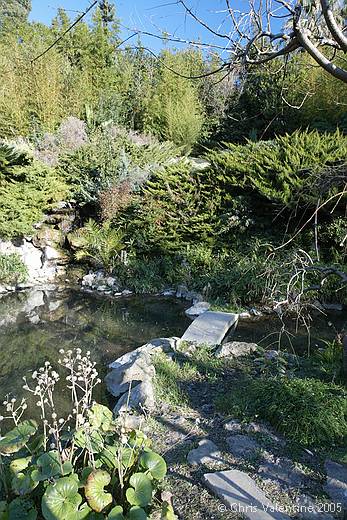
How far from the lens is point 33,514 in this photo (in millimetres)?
1336

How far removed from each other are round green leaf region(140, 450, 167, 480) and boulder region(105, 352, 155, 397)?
136 cm

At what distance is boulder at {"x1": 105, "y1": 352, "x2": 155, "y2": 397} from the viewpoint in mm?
2977

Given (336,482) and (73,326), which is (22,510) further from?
(73,326)

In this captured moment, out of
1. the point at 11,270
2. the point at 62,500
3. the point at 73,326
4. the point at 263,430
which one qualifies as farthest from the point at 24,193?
the point at 62,500

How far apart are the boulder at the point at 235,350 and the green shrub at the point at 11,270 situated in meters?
4.41

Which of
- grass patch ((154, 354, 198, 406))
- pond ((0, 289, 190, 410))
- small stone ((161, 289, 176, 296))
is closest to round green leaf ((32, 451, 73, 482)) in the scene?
grass patch ((154, 354, 198, 406))

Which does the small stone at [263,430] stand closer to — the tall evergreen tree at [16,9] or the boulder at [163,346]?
the boulder at [163,346]

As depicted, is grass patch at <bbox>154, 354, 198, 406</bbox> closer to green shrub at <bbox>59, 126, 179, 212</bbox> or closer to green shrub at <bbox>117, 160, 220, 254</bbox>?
green shrub at <bbox>117, 160, 220, 254</bbox>

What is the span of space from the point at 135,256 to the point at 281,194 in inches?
104

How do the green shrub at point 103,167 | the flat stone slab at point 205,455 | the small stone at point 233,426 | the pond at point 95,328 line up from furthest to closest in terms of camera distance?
the green shrub at point 103,167
the pond at point 95,328
the small stone at point 233,426
the flat stone slab at point 205,455

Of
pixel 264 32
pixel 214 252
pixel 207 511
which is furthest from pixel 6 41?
pixel 207 511

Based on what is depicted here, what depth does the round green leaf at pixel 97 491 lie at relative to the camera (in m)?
1.32

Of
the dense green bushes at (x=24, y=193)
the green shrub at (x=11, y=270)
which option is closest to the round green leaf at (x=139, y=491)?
the green shrub at (x=11, y=270)

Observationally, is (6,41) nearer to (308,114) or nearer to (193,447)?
(308,114)
